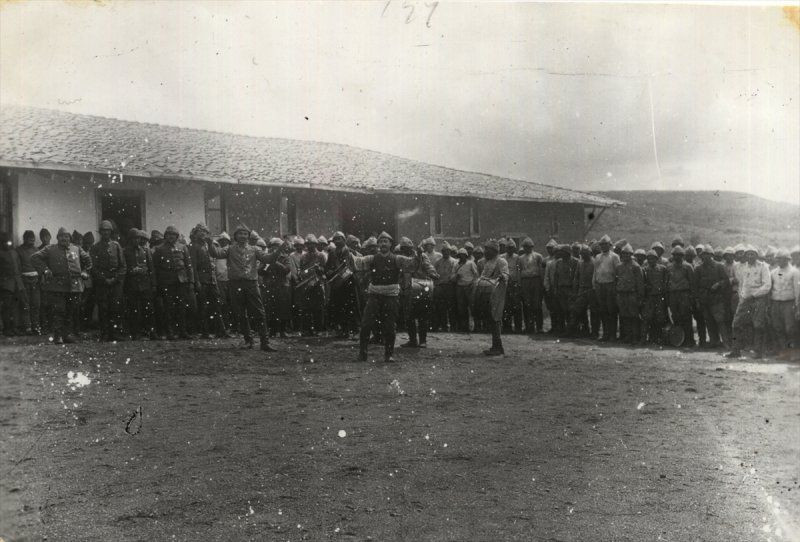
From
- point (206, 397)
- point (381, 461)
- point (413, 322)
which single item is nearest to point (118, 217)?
point (413, 322)

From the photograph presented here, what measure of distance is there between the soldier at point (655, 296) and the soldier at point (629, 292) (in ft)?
0.37

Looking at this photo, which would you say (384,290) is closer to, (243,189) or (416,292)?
(416,292)

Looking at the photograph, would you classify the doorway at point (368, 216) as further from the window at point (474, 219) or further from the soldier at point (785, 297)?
the soldier at point (785, 297)

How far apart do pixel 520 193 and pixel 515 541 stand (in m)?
13.8

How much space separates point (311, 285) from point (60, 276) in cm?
365

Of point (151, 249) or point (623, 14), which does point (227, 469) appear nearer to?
point (623, 14)

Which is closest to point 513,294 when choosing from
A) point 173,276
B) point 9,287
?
point 173,276

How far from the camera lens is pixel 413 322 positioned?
10.0m

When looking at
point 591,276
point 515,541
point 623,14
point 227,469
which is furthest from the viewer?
point 591,276

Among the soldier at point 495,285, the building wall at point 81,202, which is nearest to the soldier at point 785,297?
the soldier at point 495,285

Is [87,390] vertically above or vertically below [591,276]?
below

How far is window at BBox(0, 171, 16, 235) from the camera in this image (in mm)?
10555

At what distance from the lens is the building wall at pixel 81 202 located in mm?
10805

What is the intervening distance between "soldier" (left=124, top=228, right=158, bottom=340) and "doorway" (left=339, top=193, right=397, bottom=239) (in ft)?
21.3
